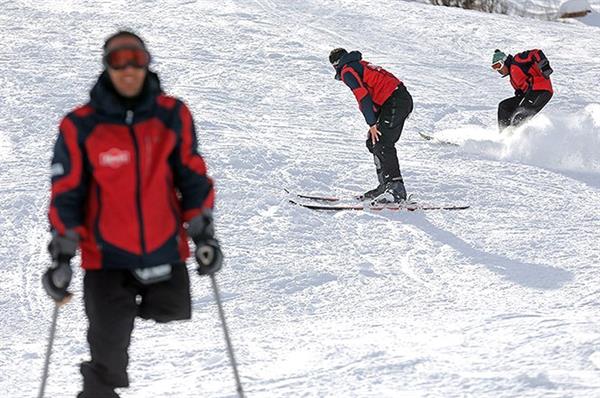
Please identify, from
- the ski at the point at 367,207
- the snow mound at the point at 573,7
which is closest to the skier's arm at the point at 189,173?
the ski at the point at 367,207

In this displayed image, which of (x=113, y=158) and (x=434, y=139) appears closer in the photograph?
(x=113, y=158)

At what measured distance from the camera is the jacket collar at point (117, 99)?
127 inches

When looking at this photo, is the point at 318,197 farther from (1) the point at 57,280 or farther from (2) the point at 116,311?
(1) the point at 57,280

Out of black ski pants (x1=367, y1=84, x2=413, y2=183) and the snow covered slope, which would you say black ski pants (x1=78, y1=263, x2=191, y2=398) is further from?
black ski pants (x1=367, y1=84, x2=413, y2=183)

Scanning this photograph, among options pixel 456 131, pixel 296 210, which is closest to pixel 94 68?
pixel 456 131

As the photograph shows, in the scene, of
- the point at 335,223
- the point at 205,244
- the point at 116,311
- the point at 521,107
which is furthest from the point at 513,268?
the point at 521,107

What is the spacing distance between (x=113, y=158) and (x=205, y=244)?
45cm

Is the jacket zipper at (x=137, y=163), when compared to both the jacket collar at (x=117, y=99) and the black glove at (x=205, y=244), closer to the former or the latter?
the jacket collar at (x=117, y=99)

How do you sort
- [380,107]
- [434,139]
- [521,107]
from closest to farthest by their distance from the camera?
[380,107] < [521,107] < [434,139]

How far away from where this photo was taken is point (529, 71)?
11.1 m

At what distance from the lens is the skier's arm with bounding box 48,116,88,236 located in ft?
10.6

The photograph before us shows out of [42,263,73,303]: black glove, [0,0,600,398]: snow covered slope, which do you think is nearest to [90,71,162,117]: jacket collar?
[42,263,73,303]: black glove

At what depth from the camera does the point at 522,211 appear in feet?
28.2

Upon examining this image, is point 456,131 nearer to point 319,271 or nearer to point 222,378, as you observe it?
point 319,271
